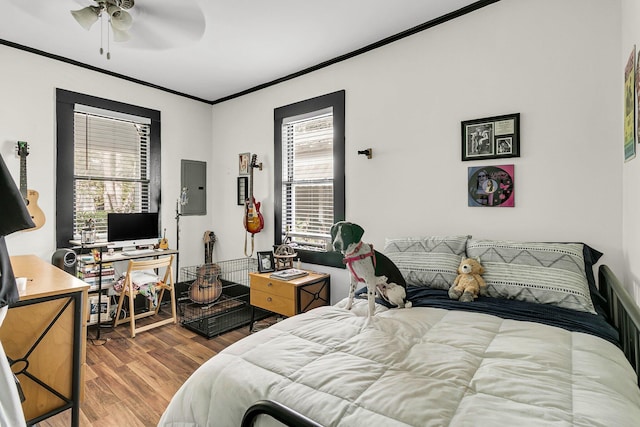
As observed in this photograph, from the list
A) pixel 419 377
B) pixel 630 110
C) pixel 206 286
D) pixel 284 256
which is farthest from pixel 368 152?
pixel 206 286

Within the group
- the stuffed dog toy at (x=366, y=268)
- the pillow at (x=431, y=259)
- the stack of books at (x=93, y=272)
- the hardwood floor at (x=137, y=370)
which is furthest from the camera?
the stack of books at (x=93, y=272)

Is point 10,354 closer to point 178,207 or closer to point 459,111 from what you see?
point 178,207

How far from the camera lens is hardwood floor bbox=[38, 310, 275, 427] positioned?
194 centimetres

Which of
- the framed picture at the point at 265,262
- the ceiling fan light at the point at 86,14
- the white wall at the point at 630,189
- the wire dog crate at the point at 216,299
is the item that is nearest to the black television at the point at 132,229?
the wire dog crate at the point at 216,299

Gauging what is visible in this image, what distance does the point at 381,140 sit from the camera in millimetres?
2883

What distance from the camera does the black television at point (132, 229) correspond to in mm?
3401

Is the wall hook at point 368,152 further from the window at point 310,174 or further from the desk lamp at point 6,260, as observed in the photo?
the desk lamp at point 6,260

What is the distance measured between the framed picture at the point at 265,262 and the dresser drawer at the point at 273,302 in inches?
7.8

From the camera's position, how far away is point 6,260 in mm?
1190

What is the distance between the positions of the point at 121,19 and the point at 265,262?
2297mm

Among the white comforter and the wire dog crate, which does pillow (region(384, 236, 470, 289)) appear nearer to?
the white comforter

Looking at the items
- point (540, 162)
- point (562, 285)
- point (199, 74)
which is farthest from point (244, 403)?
point (199, 74)

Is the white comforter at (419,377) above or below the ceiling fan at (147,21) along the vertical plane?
below

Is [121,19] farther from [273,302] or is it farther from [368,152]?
[273,302]
